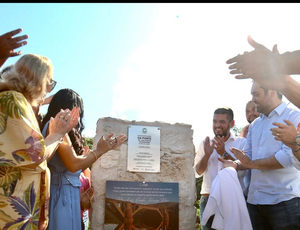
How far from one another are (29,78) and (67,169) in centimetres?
85

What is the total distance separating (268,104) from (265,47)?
4.15 ft

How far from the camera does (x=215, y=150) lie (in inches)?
144

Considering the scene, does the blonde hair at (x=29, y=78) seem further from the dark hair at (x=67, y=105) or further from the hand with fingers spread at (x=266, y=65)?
the hand with fingers spread at (x=266, y=65)

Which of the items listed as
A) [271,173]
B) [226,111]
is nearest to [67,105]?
[271,173]

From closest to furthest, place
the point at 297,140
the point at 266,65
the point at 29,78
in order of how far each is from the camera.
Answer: the point at 266,65
the point at 29,78
the point at 297,140

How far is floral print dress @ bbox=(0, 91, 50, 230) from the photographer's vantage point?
170 centimetres

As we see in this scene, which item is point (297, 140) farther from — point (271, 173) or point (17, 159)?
point (17, 159)

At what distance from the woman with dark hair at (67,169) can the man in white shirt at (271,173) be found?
1371 mm

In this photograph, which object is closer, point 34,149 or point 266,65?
point 266,65

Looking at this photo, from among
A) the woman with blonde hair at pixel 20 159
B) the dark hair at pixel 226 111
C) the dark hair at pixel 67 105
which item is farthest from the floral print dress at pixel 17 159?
the dark hair at pixel 226 111

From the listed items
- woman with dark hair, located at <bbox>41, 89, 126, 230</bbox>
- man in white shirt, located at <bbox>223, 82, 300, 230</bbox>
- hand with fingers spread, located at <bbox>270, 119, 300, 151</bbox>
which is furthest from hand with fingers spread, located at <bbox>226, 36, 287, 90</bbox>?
woman with dark hair, located at <bbox>41, 89, 126, 230</bbox>

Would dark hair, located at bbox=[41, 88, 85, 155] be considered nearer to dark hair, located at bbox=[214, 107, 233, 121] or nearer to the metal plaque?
the metal plaque

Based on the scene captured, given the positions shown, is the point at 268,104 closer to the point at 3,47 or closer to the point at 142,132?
the point at 142,132

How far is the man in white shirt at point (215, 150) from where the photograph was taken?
3.48 metres
